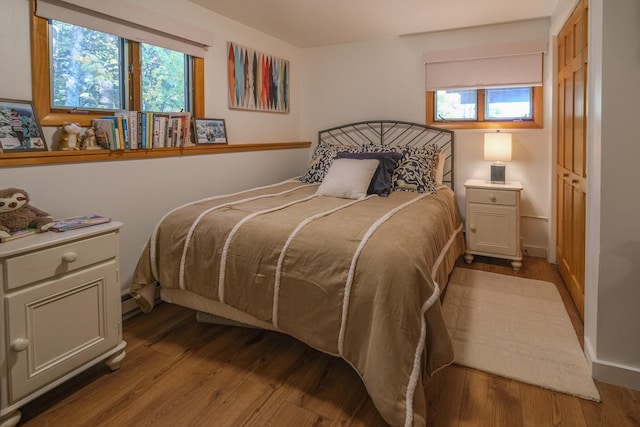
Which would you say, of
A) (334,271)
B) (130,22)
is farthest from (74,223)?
(130,22)

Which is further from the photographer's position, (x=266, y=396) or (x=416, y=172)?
(x=416, y=172)

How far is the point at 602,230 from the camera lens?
1.69 meters

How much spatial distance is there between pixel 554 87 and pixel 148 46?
10.5ft

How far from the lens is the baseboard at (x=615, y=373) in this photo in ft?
5.54

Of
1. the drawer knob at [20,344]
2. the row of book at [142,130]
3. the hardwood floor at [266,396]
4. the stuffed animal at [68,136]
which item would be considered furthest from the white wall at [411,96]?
the drawer knob at [20,344]

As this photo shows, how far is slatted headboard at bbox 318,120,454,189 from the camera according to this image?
3.74m

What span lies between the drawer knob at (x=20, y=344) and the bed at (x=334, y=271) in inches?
30.0

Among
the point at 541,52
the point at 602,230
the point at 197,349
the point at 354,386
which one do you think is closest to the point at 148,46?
the point at 197,349

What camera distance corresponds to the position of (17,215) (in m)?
1.66

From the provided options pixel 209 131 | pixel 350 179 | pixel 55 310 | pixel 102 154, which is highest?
pixel 209 131

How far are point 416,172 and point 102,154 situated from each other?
224 centimetres

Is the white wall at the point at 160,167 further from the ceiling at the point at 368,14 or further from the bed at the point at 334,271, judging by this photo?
the bed at the point at 334,271

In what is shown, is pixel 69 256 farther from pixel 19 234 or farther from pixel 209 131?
pixel 209 131

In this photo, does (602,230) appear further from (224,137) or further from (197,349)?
(224,137)
